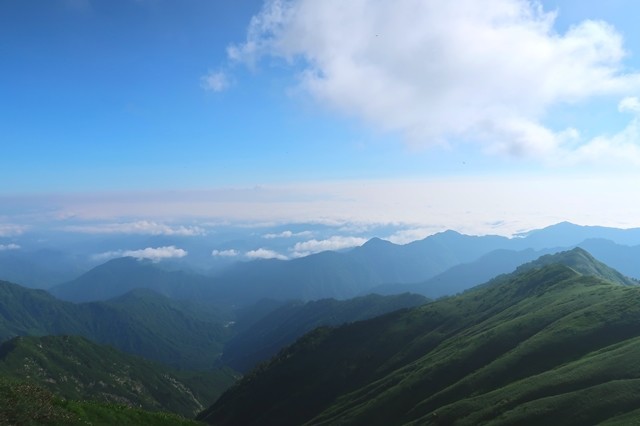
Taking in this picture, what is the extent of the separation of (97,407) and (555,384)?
269 ft

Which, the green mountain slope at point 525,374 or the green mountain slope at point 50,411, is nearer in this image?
the green mountain slope at point 50,411

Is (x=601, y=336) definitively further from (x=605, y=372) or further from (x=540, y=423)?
(x=540, y=423)

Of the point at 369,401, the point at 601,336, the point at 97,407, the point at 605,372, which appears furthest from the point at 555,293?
the point at 97,407

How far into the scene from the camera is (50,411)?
41062 mm

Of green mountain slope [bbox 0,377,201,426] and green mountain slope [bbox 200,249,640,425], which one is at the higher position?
green mountain slope [bbox 0,377,201,426]

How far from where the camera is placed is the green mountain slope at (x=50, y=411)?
3903 centimetres

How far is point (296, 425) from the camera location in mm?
184875

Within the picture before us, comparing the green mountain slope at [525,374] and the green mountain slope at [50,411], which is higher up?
the green mountain slope at [50,411]

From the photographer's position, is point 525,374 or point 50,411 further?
point 525,374

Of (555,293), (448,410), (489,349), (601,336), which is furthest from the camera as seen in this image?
(555,293)

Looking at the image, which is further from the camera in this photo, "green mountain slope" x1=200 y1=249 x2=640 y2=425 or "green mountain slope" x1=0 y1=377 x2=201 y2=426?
"green mountain slope" x1=200 y1=249 x2=640 y2=425

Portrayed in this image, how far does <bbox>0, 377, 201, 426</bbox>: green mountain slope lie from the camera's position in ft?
128

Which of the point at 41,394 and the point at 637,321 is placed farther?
the point at 637,321

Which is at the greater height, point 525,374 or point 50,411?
point 50,411
